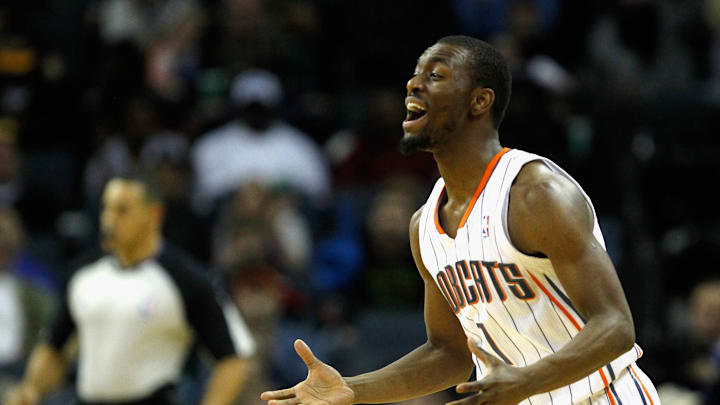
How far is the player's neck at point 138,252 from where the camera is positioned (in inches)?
280

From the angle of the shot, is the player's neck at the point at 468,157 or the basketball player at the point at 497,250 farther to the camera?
the player's neck at the point at 468,157

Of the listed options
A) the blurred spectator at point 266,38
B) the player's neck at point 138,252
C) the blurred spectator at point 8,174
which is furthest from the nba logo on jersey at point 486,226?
the blurred spectator at point 266,38

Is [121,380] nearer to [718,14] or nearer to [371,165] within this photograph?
[371,165]

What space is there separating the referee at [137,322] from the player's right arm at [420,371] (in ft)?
8.10

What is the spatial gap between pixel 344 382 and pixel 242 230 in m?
4.87

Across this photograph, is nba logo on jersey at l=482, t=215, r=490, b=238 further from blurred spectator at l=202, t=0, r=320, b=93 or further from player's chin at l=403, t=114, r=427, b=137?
blurred spectator at l=202, t=0, r=320, b=93

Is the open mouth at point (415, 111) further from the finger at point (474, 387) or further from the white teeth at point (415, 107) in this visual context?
the finger at point (474, 387)

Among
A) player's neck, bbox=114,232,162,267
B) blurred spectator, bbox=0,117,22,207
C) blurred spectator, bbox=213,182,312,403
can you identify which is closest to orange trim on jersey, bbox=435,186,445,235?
player's neck, bbox=114,232,162,267

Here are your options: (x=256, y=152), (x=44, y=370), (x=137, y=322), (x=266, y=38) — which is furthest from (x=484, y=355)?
(x=266, y=38)

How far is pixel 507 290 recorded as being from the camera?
4051mm

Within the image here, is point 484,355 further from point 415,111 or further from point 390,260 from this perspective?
point 390,260

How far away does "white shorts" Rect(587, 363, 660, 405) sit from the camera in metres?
4.06

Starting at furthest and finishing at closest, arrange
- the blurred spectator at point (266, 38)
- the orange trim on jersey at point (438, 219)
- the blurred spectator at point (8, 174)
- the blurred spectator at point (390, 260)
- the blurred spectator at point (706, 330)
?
the blurred spectator at point (266, 38) → the blurred spectator at point (8, 174) → the blurred spectator at point (390, 260) → the blurred spectator at point (706, 330) → the orange trim on jersey at point (438, 219)

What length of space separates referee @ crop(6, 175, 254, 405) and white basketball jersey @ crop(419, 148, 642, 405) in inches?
115
